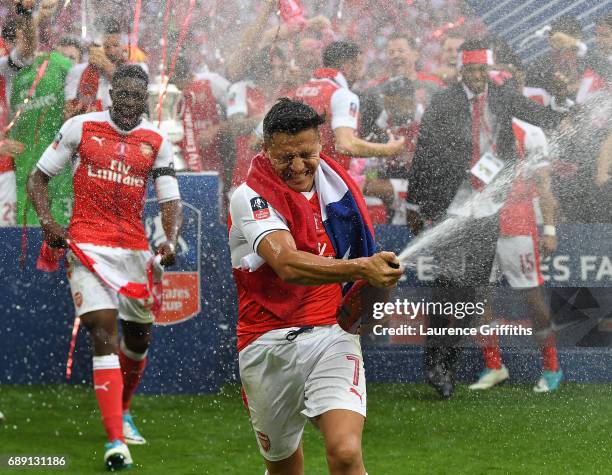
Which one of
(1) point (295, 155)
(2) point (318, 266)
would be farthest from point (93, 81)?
(2) point (318, 266)

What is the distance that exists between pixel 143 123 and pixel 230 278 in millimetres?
1277

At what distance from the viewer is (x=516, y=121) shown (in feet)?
21.9

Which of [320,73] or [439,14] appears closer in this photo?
[320,73]

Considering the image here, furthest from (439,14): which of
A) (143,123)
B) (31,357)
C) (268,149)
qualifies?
(268,149)

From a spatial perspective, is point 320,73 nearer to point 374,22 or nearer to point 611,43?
point 374,22

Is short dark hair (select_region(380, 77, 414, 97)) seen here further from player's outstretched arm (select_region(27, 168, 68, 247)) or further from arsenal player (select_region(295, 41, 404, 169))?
player's outstretched arm (select_region(27, 168, 68, 247))

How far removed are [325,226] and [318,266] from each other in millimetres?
416

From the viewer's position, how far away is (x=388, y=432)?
19.2 feet

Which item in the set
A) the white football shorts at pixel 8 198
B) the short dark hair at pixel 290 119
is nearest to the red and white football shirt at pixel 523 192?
the white football shorts at pixel 8 198

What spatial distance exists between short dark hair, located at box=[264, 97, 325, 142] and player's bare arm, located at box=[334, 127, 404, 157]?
9.75ft

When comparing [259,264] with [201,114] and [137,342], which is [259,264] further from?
[201,114]

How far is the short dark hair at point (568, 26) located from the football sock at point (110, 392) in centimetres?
347

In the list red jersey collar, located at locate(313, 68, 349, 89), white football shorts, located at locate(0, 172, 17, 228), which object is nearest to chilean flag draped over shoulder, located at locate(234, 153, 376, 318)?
red jersey collar, located at locate(313, 68, 349, 89)

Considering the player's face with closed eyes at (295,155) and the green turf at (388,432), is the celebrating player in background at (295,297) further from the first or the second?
the green turf at (388,432)
